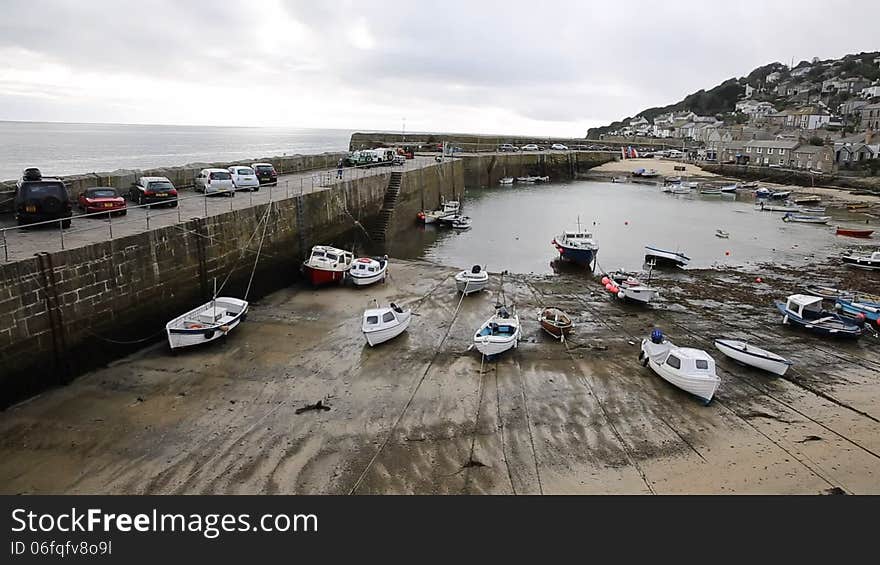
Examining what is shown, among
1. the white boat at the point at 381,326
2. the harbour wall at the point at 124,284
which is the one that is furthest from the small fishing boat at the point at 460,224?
the white boat at the point at 381,326

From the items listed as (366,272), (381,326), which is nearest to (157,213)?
(366,272)

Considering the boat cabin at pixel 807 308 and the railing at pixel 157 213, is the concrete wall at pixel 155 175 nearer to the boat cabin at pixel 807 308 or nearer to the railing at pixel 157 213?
the railing at pixel 157 213

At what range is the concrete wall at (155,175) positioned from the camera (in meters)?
18.2

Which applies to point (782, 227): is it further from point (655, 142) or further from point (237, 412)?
point (655, 142)

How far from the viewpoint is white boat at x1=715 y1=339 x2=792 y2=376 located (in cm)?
1479

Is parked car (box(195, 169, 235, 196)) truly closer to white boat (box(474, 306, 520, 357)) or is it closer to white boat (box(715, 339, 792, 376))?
white boat (box(474, 306, 520, 357))

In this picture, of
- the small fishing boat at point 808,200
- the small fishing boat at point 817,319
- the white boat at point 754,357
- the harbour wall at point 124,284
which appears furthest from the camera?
the small fishing boat at point 808,200

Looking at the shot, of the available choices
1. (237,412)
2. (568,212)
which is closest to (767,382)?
(237,412)

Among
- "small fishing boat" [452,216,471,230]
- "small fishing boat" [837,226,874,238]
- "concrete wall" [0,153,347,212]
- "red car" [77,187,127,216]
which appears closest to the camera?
"red car" [77,187,127,216]

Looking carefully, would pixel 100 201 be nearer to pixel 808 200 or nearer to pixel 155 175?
pixel 155 175

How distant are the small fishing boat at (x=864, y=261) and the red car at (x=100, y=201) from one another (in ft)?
104

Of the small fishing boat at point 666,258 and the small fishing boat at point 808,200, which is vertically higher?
the small fishing boat at point 808,200

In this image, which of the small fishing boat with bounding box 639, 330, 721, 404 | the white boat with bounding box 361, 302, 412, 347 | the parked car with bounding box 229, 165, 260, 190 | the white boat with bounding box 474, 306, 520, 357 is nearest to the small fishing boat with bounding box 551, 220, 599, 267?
Answer: the white boat with bounding box 474, 306, 520, 357

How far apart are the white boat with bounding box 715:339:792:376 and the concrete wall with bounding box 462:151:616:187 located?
49898 millimetres
